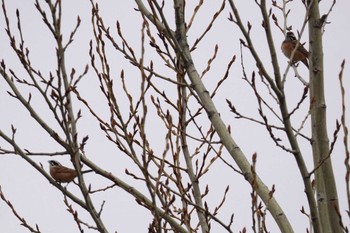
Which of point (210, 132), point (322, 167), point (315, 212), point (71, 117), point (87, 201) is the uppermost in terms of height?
point (210, 132)

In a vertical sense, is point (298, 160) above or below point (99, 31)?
below

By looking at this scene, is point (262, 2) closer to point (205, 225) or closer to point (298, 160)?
point (298, 160)

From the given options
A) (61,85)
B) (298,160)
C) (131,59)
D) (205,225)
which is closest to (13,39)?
(61,85)

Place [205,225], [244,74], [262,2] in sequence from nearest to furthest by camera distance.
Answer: [262,2] < [244,74] < [205,225]

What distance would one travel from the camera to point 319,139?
318 cm

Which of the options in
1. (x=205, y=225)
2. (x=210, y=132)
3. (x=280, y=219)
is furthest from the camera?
(x=210, y=132)

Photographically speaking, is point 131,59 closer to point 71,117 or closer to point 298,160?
point 71,117

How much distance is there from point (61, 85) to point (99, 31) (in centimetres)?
71

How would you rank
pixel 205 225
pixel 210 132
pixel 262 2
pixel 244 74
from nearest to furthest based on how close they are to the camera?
1. pixel 262 2
2. pixel 244 74
3. pixel 205 225
4. pixel 210 132

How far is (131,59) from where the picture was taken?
12.1 ft

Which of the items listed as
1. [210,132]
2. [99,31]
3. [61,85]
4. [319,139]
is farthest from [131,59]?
[319,139]

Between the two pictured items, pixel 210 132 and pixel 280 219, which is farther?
pixel 210 132

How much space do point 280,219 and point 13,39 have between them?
225cm

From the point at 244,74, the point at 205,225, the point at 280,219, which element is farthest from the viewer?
the point at 205,225
